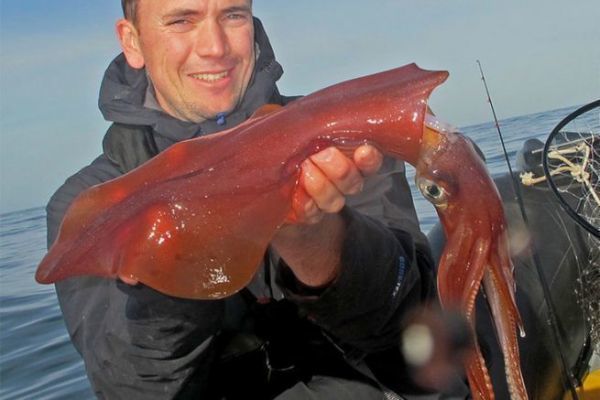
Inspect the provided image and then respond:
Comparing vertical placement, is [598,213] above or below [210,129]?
below

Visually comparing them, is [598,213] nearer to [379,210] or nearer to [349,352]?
[379,210]

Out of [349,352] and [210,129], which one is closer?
[349,352]

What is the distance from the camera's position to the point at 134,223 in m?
2.03

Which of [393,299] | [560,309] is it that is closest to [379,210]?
[393,299]

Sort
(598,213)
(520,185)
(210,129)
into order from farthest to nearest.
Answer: (520,185) → (598,213) → (210,129)

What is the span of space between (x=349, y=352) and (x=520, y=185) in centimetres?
222

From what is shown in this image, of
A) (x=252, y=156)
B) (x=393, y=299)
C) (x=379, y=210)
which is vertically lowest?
(x=393, y=299)

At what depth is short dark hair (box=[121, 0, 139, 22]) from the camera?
3598mm

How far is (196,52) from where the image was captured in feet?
11.8

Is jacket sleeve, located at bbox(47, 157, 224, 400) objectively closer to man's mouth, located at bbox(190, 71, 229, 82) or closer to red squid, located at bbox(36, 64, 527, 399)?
red squid, located at bbox(36, 64, 527, 399)

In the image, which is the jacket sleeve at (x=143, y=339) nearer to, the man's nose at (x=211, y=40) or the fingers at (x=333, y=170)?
the fingers at (x=333, y=170)

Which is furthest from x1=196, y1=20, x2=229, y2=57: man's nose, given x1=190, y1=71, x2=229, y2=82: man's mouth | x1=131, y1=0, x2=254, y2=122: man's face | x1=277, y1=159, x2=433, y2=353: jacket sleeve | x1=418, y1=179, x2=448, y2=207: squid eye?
x1=418, y1=179, x2=448, y2=207: squid eye

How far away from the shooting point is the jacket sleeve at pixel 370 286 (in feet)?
8.26

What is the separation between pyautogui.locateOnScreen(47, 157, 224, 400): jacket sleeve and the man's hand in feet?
1.24
